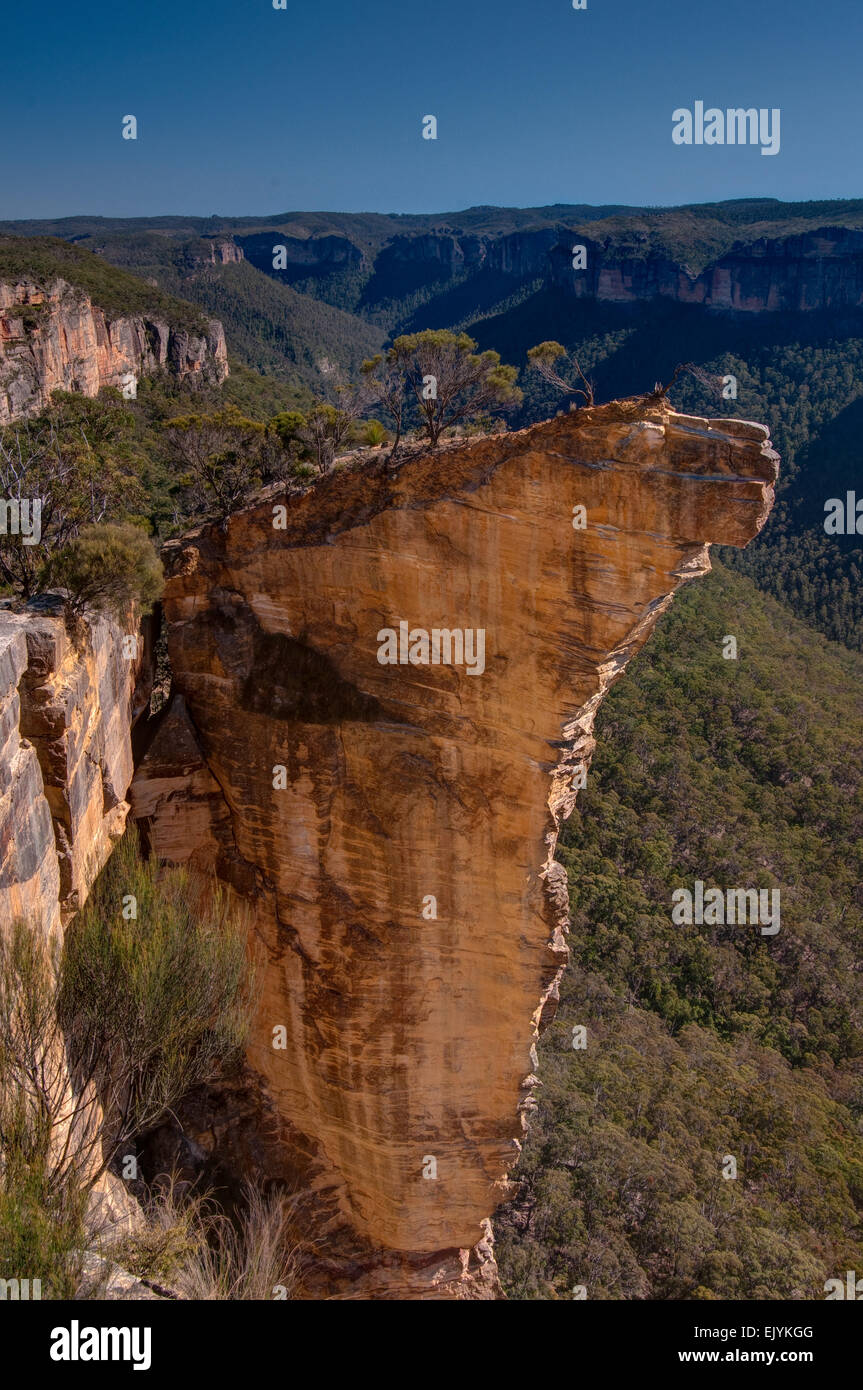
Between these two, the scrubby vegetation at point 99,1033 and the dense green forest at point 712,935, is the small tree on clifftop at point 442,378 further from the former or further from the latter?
the scrubby vegetation at point 99,1033

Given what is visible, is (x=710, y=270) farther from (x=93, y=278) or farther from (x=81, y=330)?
(x=81, y=330)

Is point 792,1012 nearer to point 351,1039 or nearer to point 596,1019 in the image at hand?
point 596,1019

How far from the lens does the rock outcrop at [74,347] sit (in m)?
44.0

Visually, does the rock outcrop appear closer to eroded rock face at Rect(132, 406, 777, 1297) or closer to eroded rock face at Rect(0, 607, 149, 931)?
eroded rock face at Rect(132, 406, 777, 1297)

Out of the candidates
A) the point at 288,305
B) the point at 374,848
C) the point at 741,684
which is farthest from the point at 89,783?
the point at 288,305

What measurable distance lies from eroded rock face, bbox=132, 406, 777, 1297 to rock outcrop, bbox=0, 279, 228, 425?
3066 centimetres

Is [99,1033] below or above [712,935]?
above

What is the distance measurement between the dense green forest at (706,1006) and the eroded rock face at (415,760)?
19.2 feet

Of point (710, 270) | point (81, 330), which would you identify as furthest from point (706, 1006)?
point (710, 270)

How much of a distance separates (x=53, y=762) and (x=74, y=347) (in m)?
47.8

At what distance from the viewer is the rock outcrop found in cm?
4400

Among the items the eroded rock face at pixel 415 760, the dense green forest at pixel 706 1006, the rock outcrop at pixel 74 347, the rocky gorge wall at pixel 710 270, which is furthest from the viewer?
the rocky gorge wall at pixel 710 270

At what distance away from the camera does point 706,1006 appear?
88.4 ft

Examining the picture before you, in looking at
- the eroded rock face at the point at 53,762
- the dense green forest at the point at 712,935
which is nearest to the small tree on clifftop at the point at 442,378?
the dense green forest at the point at 712,935
